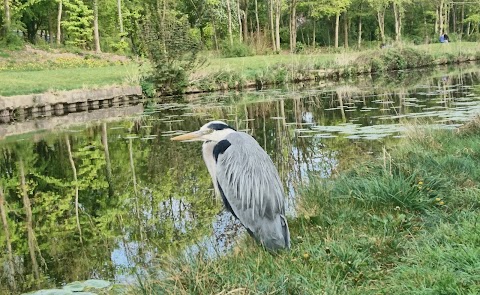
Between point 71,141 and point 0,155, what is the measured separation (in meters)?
1.52

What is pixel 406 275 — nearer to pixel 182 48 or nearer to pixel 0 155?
pixel 0 155

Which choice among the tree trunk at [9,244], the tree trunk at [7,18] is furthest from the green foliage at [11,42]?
the tree trunk at [9,244]

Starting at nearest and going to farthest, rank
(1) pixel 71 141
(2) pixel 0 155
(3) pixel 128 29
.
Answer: (2) pixel 0 155 → (1) pixel 71 141 → (3) pixel 128 29

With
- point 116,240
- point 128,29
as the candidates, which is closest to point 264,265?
point 116,240

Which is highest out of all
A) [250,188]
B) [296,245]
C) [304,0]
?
[304,0]

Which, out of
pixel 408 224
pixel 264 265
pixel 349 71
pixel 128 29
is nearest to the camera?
pixel 264 265

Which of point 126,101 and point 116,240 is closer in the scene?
point 116,240

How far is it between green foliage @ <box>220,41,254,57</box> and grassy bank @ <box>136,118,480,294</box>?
101 feet

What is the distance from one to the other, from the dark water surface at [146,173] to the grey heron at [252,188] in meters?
0.51

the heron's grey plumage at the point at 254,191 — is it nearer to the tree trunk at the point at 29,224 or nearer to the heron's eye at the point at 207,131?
the heron's eye at the point at 207,131

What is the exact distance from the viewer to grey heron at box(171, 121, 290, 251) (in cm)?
382

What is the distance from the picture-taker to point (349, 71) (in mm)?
25547

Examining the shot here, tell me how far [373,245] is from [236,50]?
33085mm

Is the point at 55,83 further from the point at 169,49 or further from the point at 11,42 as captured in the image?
the point at 11,42
